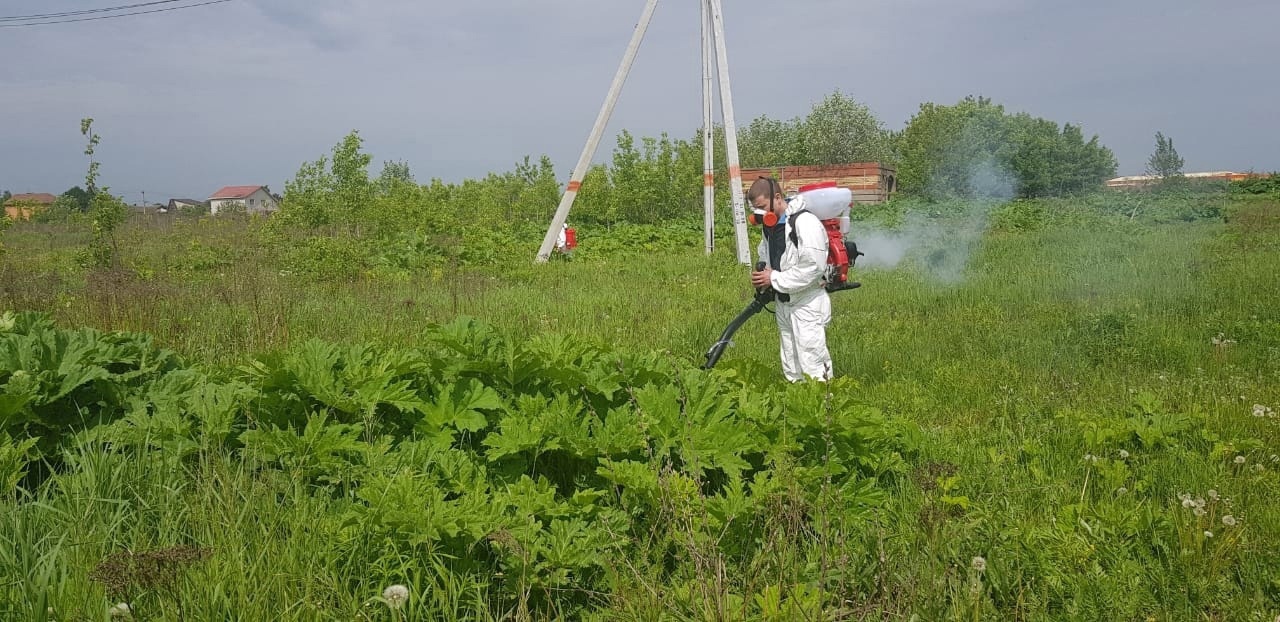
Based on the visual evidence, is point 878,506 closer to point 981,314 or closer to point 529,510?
point 529,510

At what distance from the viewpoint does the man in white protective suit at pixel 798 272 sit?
5.87 m

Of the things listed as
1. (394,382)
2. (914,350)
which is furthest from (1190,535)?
(914,350)

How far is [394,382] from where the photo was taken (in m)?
3.58

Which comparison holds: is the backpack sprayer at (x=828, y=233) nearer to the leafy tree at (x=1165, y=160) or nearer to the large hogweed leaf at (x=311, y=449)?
the large hogweed leaf at (x=311, y=449)

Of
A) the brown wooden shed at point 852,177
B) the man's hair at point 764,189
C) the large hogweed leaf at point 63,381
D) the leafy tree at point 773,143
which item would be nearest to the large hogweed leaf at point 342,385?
the large hogweed leaf at point 63,381

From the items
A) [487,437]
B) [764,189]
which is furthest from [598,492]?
[764,189]

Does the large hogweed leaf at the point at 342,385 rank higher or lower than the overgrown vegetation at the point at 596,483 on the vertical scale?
higher

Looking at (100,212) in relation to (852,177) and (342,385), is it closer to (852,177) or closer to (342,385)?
(342,385)

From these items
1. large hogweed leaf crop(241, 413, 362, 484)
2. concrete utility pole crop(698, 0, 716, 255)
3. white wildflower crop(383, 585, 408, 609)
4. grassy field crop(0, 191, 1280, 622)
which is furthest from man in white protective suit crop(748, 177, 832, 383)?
concrete utility pole crop(698, 0, 716, 255)

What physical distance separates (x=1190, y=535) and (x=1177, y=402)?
2645 millimetres

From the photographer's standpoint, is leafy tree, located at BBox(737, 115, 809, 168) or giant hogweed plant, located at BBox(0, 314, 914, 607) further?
leafy tree, located at BBox(737, 115, 809, 168)

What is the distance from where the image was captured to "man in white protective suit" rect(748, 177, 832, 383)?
19.2 feet

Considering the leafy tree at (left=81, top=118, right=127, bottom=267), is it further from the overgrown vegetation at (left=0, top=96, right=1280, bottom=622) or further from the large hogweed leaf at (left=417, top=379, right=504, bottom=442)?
the large hogweed leaf at (left=417, top=379, right=504, bottom=442)

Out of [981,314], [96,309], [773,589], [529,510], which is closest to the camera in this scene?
[773,589]
